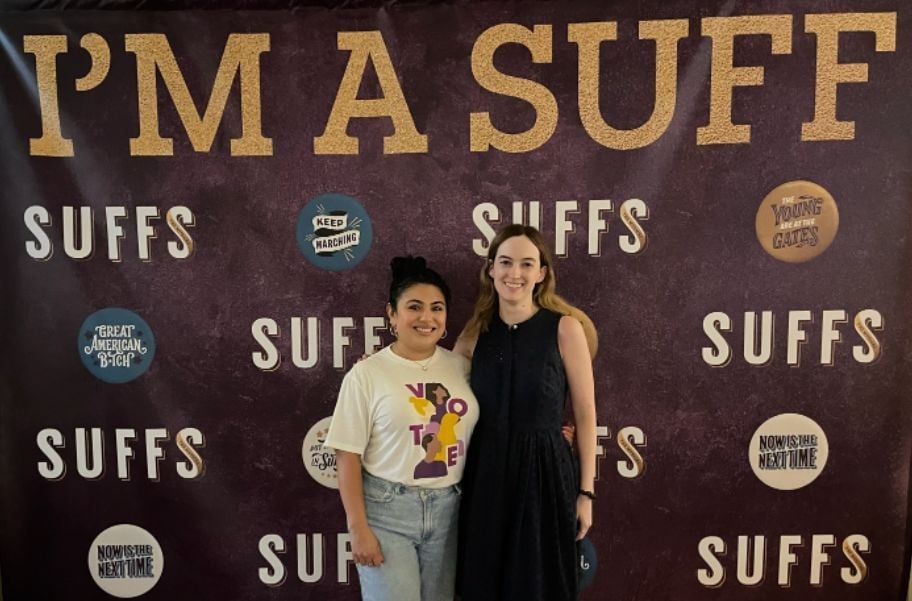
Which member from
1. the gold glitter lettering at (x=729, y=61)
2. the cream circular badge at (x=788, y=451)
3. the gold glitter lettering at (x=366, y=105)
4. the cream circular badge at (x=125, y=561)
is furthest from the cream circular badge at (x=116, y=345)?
the cream circular badge at (x=788, y=451)

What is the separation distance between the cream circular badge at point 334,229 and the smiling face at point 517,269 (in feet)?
1.82

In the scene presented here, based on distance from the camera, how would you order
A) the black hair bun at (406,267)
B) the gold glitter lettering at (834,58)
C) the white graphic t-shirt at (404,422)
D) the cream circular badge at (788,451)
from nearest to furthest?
the white graphic t-shirt at (404,422) → the black hair bun at (406,267) → the gold glitter lettering at (834,58) → the cream circular badge at (788,451)

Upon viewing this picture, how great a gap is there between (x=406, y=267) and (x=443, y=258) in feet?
1.13

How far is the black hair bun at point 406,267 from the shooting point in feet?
6.14

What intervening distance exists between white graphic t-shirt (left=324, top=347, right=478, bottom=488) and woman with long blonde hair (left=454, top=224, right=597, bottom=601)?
0.25ft

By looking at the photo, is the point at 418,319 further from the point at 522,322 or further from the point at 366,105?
the point at 366,105

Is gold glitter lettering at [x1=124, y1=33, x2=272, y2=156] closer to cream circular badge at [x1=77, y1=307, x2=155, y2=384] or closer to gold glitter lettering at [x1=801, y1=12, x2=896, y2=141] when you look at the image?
cream circular badge at [x1=77, y1=307, x2=155, y2=384]

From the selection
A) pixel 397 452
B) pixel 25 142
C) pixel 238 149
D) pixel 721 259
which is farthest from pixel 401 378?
pixel 25 142

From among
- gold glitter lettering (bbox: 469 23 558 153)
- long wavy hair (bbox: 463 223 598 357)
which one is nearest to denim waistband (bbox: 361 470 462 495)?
long wavy hair (bbox: 463 223 598 357)

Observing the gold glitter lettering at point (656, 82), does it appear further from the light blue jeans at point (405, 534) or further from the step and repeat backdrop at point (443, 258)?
the light blue jeans at point (405, 534)

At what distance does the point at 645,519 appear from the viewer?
227 cm

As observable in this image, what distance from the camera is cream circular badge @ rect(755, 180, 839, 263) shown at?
7.13ft

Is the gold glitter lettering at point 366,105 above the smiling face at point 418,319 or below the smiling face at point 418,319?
above

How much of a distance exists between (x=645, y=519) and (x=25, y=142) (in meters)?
2.35
